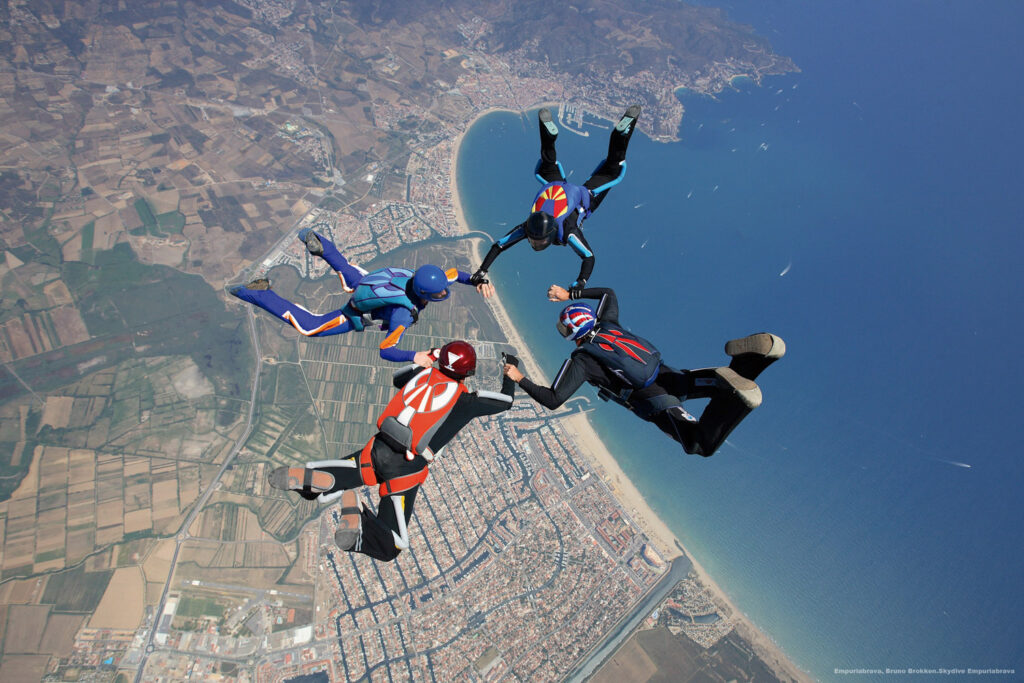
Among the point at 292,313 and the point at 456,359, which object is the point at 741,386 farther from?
the point at 292,313

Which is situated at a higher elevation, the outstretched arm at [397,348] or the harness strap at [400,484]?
the outstretched arm at [397,348]

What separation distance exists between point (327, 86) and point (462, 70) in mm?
12396

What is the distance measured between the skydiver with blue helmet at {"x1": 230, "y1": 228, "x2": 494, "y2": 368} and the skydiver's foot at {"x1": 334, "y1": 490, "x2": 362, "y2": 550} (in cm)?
233

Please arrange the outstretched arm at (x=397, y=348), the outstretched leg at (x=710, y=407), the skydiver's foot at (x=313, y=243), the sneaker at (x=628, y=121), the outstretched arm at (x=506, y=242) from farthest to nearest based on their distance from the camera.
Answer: the sneaker at (x=628, y=121) < the outstretched arm at (x=506, y=242) < the skydiver's foot at (x=313, y=243) < the outstretched arm at (x=397, y=348) < the outstretched leg at (x=710, y=407)

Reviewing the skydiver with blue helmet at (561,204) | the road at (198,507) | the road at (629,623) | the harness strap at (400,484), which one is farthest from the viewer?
the road at (629,623)

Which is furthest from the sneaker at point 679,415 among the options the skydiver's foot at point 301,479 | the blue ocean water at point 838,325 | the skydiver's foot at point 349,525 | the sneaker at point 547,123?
the blue ocean water at point 838,325

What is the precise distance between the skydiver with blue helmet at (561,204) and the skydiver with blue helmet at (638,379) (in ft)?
3.23

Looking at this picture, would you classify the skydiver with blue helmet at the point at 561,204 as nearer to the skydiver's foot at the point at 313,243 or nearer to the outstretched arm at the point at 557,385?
the outstretched arm at the point at 557,385

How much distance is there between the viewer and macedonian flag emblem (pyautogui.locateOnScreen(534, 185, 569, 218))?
8.74 metres

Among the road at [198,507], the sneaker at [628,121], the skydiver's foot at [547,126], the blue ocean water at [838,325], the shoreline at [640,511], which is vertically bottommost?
the road at [198,507]

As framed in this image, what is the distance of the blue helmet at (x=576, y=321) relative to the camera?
700 cm

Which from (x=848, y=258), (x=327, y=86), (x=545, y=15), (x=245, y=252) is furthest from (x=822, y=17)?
(x=245, y=252)

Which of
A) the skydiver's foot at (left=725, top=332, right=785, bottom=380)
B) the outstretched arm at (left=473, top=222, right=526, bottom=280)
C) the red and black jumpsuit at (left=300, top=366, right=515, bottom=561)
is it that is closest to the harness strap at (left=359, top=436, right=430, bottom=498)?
the red and black jumpsuit at (left=300, top=366, right=515, bottom=561)

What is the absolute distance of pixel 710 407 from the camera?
6.06 meters
